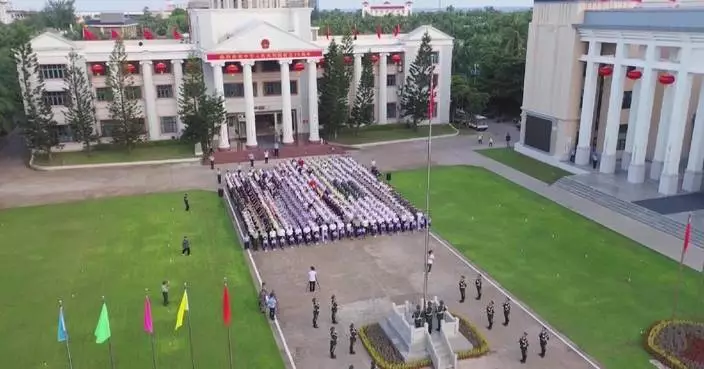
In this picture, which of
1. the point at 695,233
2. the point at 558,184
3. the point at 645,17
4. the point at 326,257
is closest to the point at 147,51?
the point at 326,257

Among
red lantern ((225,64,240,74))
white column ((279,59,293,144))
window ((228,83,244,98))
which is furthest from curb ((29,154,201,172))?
white column ((279,59,293,144))

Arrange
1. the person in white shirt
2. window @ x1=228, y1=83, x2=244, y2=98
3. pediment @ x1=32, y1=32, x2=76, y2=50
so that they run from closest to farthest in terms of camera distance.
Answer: the person in white shirt
pediment @ x1=32, y1=32, x2=76, y2=50
window @ x1=228, y1=83, x2=244, y2=98

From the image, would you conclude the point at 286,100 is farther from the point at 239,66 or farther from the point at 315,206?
the point at 315,206

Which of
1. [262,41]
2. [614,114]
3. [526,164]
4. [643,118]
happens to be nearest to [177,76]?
[262,41]

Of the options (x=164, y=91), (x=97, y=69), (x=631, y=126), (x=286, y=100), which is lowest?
(x=631, y=126)

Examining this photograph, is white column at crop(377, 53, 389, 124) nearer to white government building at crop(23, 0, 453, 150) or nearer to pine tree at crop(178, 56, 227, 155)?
white government building at crop(23, 0, 453, 150)

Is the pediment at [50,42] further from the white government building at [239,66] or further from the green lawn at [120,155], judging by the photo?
the green lawn at [120,155]

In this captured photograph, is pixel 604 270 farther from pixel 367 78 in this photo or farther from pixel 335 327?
pixel 367 78
